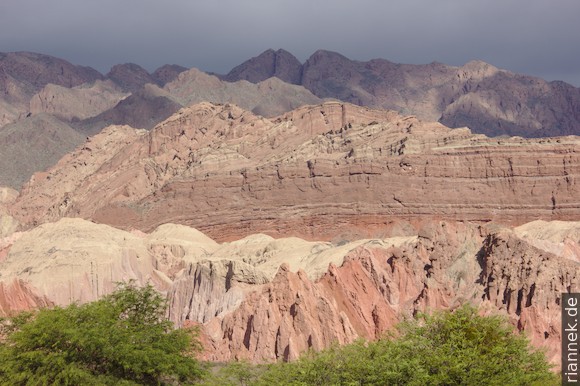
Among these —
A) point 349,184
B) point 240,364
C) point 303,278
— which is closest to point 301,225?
point 349,184

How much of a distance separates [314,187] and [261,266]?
1256 inches

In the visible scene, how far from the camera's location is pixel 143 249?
108375 millimetres

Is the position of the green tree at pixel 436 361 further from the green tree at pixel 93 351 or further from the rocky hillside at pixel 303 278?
the rocky hillside at pixel 303 278

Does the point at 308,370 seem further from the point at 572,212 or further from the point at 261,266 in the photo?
the point at 572,212

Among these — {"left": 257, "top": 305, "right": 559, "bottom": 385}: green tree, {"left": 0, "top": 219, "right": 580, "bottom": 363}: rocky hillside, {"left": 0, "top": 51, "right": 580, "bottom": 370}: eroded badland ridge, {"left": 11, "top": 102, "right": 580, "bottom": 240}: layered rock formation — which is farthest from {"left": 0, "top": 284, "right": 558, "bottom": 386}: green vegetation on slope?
{"left": 11, "top": 102, "right": 580, "bottom": 240}: layered rock formation

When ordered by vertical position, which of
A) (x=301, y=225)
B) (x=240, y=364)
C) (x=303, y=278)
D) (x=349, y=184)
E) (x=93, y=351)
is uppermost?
(x=349, y=184)

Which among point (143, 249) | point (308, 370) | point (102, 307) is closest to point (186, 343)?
point (102, 307)

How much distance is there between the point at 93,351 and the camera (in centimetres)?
4528

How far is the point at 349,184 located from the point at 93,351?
8332cm

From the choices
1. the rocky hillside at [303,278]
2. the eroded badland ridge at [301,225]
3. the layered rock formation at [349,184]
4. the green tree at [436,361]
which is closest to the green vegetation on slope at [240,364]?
the green tree at [436,361]

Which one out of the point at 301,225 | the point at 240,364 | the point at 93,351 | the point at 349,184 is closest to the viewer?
the point at 93,351

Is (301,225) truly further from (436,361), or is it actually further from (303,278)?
(436,361)

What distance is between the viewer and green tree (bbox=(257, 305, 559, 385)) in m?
40.8

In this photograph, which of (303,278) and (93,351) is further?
(303,278)
